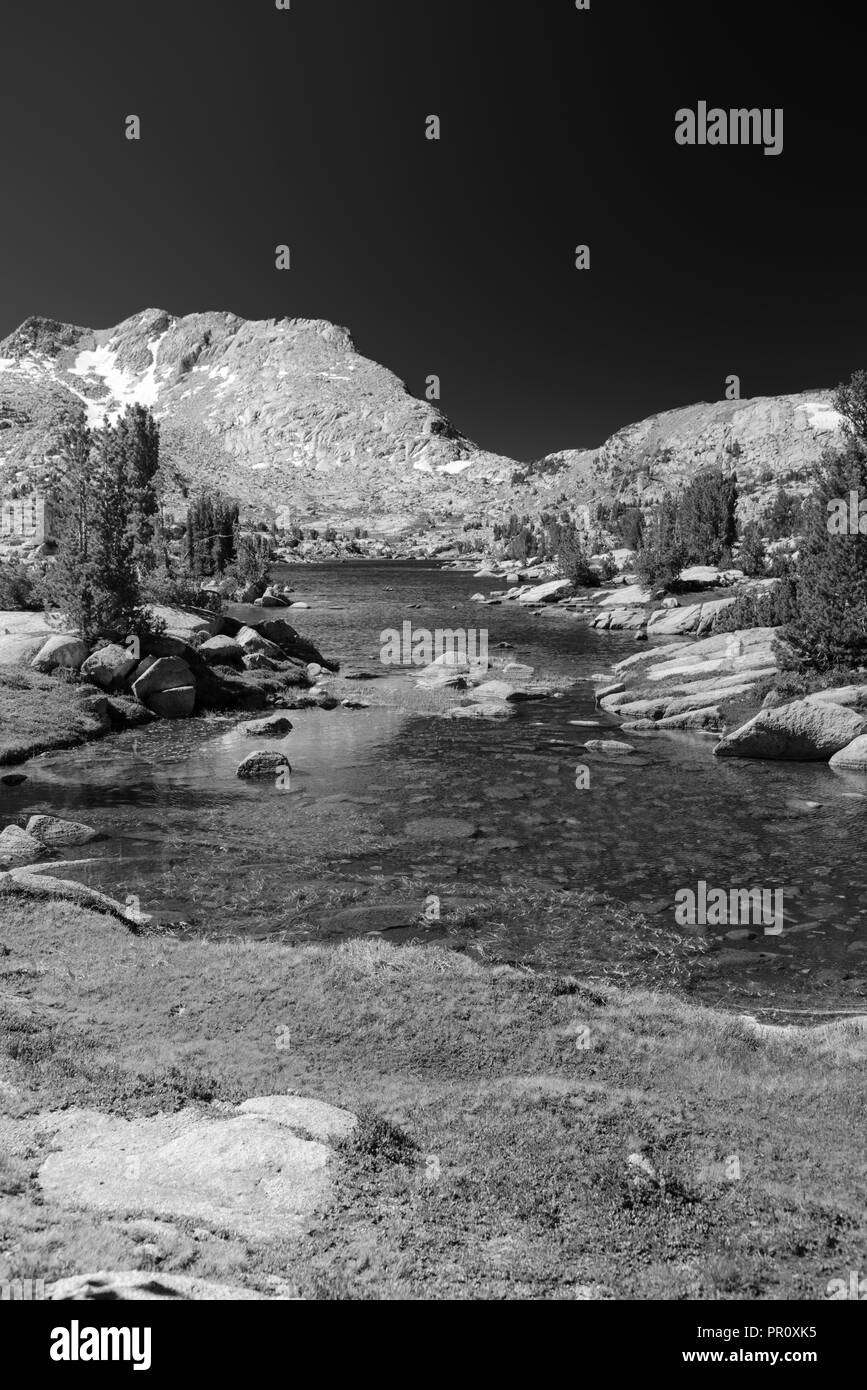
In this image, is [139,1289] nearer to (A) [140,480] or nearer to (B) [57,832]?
(B) [57,832]

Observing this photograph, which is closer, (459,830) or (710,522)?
(459,830)

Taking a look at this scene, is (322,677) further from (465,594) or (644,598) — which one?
Result: (465,594)

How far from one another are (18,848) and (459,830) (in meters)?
12.5

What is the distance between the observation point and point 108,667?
41.2m

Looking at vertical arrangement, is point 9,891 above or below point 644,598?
below

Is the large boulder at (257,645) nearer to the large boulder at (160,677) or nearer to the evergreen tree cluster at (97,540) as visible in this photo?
the evergreen tree cluster at (97,540)

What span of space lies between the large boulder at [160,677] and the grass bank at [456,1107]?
83.5ft

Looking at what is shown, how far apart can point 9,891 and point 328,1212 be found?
41.2 ft

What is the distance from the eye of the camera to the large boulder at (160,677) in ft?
134

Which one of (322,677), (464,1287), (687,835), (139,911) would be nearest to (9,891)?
(139,911)

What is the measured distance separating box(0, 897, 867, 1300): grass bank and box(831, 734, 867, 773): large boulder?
66.4 ft

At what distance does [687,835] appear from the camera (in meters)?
24.1

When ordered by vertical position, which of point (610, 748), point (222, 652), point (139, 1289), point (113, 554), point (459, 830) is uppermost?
point (113, 554)
